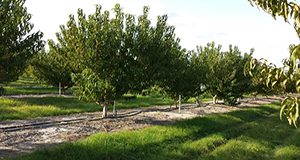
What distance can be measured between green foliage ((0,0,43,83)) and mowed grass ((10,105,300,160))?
5.79 m

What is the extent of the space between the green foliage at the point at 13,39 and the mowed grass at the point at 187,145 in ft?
19.0

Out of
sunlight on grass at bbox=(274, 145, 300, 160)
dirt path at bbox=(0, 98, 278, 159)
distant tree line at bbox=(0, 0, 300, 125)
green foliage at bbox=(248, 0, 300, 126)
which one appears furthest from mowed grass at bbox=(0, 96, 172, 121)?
green foliage at bbox=(248, 0, 300, 126)

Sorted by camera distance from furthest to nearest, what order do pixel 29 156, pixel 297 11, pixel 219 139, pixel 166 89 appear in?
pixel 166 89 → pixel 219 139 → pixel 29 156 → pixel 297 11

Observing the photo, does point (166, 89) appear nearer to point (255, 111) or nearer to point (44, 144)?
point (255, 111)

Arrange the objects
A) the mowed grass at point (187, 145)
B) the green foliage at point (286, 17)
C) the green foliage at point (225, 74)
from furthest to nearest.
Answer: the green foliage at point (225, 74) < the mowed grass at point (187, 145) < the green foliage at point (286, 17)

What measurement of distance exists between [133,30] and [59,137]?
936 centimetres

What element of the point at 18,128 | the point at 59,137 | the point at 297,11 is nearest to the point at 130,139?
the point at 59,137

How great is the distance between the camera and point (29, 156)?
563 inches

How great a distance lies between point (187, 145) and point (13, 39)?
11.8m

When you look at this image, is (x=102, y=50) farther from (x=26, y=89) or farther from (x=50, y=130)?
(x=26, y=89)

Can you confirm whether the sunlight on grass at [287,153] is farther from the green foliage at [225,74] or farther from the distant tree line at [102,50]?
the green foliage at [225,74]

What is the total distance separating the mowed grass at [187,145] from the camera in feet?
53.4

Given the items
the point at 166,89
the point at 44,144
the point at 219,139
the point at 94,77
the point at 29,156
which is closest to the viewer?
the point at 29,156

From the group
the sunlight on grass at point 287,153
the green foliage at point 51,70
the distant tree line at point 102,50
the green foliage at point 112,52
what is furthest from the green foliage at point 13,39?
the green foliage at point 51,70
